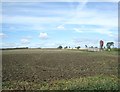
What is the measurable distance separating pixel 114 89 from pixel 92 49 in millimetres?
38966

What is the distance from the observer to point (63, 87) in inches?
513

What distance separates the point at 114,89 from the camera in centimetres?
1278

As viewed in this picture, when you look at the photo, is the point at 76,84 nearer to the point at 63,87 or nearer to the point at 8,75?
the point at 63,87

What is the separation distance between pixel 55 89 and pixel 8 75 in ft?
17.5

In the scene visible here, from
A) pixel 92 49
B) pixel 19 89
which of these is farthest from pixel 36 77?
pixel 92 49

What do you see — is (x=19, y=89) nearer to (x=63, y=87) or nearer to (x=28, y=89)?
(x=28, y=89)

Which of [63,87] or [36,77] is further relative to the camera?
[36,77]

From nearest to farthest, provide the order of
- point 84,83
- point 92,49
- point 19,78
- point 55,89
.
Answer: point 55,89, point 84,83, point 19,78, point 92,49

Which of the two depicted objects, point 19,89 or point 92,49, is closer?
point 19,89

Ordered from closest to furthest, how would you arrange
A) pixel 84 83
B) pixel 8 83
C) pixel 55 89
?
pixel 55 89 < pixel 84 83 < pixel 8 83

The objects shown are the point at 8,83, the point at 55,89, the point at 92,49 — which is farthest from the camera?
the point at 92,49

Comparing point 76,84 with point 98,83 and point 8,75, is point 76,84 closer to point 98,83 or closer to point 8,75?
point 98,83

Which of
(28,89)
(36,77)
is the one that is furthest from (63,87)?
(36,77)

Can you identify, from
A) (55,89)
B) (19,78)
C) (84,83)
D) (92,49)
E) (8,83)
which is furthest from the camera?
(92,49)
